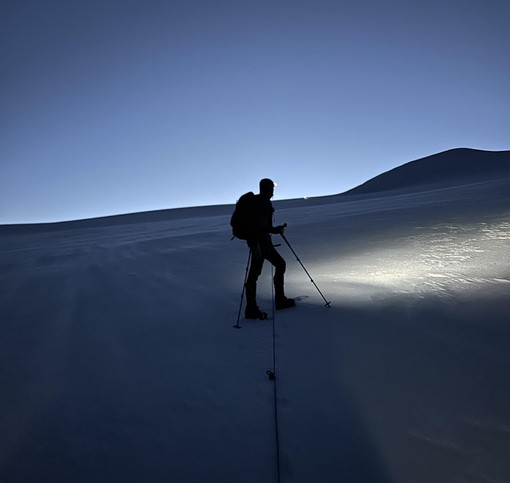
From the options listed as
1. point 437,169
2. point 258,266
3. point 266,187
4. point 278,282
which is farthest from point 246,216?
point 437,169

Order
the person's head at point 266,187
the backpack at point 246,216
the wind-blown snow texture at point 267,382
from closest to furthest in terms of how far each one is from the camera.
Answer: the wind-blown snow texture at point 267,382, the backpack at point 246,216, the person's head at point 266,187

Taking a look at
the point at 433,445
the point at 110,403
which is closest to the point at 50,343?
the point at 110,403

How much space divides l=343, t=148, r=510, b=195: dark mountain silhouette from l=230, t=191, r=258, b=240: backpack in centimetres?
3822

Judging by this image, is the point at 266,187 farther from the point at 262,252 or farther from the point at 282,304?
the point at 282,304

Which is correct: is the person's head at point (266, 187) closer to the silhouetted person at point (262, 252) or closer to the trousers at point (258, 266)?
the silhouetted person at point (262, 252)

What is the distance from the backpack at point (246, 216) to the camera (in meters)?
5.29

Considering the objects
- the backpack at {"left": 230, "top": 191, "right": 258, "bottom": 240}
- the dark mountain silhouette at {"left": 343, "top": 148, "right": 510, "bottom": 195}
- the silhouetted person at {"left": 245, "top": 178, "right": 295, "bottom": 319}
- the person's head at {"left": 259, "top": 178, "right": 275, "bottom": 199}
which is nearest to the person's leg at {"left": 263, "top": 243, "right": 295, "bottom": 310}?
the silhouetted person at {"left": 245, "top": 178, "right": 295, "bottom": 319}

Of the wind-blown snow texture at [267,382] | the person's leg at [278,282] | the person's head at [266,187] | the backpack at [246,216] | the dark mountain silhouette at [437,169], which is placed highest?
the dark mountain silhouette at [437,169]

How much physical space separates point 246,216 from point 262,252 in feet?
2.04

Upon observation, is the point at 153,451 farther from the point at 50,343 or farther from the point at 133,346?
the point at 50,343

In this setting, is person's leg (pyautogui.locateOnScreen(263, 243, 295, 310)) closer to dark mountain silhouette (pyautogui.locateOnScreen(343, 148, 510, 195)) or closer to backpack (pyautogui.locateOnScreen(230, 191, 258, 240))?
backpack (pyautogui.locateOnScreen(230, 191, 258, 240))

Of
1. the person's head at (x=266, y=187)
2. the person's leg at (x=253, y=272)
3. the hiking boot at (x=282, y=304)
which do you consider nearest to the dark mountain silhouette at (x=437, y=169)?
the person's head at (x=266, y=187)

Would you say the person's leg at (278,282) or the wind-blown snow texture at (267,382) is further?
the person's leg at (278,282)

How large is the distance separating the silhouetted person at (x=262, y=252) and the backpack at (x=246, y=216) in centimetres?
5
